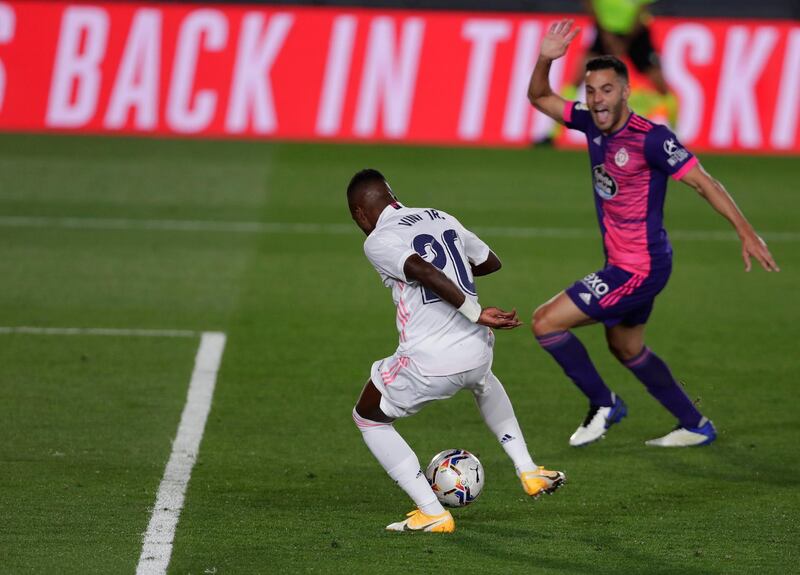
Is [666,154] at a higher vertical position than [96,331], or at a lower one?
higher

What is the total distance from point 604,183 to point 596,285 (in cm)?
57

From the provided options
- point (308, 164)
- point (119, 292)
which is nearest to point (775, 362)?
point (119, 292)

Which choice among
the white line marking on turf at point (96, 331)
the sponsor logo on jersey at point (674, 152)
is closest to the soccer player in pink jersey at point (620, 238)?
the sponsor logo on jersey at point (674, 152)

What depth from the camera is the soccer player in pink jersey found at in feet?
24.9

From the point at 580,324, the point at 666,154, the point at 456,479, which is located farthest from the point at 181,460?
the point at 666,154

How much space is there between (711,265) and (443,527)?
24.9 ft

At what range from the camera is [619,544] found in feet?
20.9

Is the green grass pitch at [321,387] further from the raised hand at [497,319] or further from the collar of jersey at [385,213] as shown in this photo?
the collar of jersey at [385,213]

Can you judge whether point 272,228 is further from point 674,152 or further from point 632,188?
point 674,152

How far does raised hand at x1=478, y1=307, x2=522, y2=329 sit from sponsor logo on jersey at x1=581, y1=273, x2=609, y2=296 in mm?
1745

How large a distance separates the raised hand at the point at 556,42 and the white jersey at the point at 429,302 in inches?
76.6

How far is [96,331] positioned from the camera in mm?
10500

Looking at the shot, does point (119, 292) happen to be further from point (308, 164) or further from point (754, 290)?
point (308, 164)

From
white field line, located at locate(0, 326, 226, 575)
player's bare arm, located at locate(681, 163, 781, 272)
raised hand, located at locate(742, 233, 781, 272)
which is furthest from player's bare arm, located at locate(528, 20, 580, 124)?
white field line, located at locate(0, 326, 226, 575)
